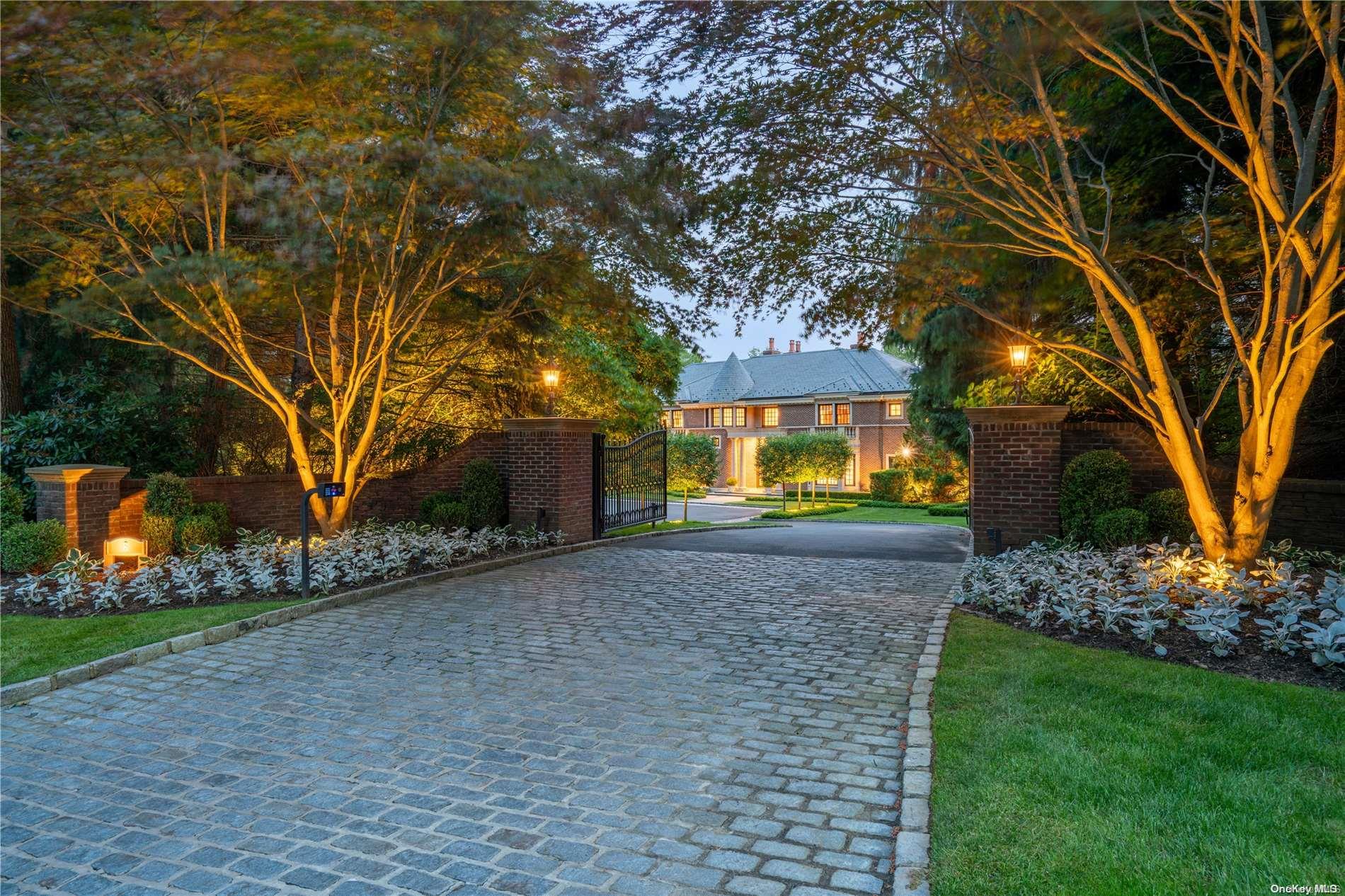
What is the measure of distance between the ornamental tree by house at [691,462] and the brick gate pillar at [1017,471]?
2329cm

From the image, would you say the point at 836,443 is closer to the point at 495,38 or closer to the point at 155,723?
the point at 495,38

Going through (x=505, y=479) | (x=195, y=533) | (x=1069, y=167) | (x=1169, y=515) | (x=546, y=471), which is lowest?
(x=195, y=533)

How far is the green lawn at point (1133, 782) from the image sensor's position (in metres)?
2.72

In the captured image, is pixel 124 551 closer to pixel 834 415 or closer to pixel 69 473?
pixel 69 473

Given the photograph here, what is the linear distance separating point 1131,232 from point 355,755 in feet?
29.9

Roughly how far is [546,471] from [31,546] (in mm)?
6189

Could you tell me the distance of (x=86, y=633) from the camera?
636 cm

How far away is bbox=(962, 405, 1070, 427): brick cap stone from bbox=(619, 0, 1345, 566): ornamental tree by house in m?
1.42

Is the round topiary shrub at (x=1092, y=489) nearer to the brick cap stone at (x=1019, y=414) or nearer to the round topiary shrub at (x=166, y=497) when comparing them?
the brick cap stone at (x=1019, y=414)

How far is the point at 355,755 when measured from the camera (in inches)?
157

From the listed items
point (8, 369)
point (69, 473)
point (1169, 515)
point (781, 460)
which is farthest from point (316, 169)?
point (781, 460)

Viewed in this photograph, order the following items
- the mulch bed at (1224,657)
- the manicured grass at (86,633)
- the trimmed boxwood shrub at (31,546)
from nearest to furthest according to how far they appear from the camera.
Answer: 1. the mulch bed at (1224,657)
2. the manicured grass at (86,633)
3. the trimmed boxwood shrub at (31,546)

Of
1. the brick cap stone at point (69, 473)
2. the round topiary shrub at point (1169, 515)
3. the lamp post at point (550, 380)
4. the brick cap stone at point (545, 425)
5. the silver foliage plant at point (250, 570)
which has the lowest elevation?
the silver foliage plant at point (250, 570)

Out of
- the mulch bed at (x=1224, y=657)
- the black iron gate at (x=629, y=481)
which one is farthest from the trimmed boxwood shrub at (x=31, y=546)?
the mulch bed at (x=1224, y=657)
